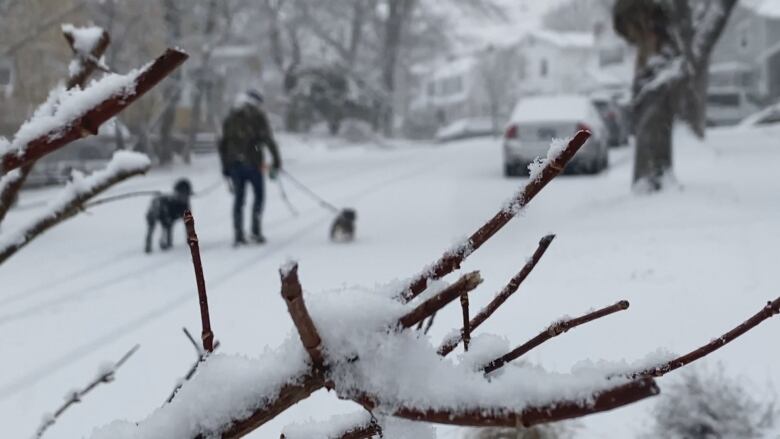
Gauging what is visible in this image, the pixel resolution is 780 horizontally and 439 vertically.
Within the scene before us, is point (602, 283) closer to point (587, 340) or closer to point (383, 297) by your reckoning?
point (587, 340)

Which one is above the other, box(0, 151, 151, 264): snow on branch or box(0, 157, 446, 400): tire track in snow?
box(0, 151, 151, 264): snow on branch

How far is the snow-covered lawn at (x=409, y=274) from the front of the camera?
4.16m

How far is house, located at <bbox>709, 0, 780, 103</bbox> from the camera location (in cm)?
5119

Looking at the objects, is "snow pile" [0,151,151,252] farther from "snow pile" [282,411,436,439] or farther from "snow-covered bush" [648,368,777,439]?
"snow-covered bush" [648,368,777,439]

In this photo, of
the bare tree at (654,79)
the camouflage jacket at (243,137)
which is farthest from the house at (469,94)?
the camouflage jacket at (243,137)

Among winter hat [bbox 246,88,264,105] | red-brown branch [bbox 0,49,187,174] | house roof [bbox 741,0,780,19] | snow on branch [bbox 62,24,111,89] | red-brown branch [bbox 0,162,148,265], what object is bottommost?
winter hat [bbox 246,88,264,105]

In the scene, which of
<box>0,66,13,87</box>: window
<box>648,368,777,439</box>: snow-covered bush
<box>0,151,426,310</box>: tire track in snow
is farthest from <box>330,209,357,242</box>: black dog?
<box>0,66,13,87</box>: window

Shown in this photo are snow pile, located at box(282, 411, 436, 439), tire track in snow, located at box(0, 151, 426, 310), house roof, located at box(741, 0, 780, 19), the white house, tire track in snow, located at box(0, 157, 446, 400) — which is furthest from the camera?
the white house

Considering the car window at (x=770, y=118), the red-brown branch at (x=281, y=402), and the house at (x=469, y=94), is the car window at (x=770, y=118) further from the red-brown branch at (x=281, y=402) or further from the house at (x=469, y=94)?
the red-brown branch at (x=281, y=402)

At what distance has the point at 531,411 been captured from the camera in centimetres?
63

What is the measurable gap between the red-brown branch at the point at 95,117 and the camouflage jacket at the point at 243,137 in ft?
29.5

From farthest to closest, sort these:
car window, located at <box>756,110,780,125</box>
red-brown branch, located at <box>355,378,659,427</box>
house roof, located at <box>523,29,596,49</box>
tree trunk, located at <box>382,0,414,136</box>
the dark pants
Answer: house roof, located at <box>523,29,596,49</box> → tree trunk, located at <box>382,0,414,136</box> → car window, located at <box>756,110,780,125</box> → the dark pants → red-brown branch, located at <box>355,378,659,427</box>

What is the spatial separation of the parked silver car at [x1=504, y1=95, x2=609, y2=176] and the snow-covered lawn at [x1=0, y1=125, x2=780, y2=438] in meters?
0.89

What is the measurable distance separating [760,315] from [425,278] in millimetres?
343
